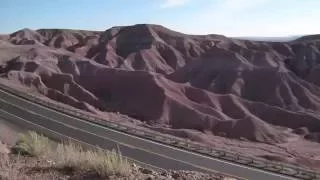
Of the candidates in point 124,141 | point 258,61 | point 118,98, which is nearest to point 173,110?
point 118,98

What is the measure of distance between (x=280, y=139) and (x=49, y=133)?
3178 cm

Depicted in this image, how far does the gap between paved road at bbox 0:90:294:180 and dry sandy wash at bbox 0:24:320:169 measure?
1373cm

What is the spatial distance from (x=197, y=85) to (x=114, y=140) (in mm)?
59623

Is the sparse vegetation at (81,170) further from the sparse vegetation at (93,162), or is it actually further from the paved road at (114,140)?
the paved road at (114,140)

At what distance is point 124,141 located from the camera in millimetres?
42219

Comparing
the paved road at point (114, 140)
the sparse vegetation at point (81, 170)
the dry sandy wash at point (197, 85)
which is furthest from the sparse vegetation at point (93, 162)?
the dry sandy wash at point (197, 85)

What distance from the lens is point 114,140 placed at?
139 feet

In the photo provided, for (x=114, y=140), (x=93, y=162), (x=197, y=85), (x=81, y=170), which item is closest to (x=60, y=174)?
(x=81, y=170)

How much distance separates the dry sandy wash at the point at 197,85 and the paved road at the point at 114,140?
45.0 ft

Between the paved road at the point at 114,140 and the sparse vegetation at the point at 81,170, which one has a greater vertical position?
the sparse vegetation at the point at 81,170

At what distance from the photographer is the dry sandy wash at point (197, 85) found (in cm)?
6444

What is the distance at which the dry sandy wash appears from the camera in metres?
64.4

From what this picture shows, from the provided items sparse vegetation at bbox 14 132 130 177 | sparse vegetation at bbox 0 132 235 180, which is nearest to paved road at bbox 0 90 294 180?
sparse vegetation at bbox 14 132 130 177

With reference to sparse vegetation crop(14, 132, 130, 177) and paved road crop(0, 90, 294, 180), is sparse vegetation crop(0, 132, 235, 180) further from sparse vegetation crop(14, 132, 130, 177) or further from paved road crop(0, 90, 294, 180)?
paved road crop(0, 90, 294, 180)
